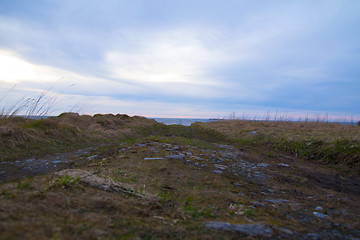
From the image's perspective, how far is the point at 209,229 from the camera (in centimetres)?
217

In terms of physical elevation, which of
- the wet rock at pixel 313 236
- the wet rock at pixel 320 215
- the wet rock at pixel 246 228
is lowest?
the wet rock at pixel 320 215

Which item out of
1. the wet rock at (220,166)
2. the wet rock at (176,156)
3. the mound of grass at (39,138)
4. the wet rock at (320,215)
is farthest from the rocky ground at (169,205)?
the mound of grass at (39,138)

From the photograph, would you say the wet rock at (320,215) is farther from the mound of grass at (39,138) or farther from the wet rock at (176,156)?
the mound of grass at (39,138)

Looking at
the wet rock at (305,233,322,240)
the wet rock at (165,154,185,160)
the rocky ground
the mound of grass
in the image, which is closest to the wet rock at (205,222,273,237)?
the rocky ground

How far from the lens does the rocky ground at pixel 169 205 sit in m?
1.98

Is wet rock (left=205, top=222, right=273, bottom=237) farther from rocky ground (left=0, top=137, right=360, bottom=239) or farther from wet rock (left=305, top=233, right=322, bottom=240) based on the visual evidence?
wet rock (left=305, top=233, right=322, bottom=240)

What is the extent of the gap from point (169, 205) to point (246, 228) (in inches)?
37.9

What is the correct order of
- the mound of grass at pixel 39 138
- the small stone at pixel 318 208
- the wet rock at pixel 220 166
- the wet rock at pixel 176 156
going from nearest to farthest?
the small stone at pixel 318 208 → the wet rock at pixel 220 166 → the wet rock at pixel 176 156 → the mound of grass at pixel 39 138

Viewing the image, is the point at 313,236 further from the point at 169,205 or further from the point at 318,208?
the point at 169,205

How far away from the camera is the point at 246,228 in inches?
87.7

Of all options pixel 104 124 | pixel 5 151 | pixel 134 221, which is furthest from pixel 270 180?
pixel 104 124

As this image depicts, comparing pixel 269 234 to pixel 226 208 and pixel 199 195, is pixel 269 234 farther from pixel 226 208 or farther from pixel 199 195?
pixel 199 195

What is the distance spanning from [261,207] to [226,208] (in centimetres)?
52

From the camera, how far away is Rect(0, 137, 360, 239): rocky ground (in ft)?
6.51
